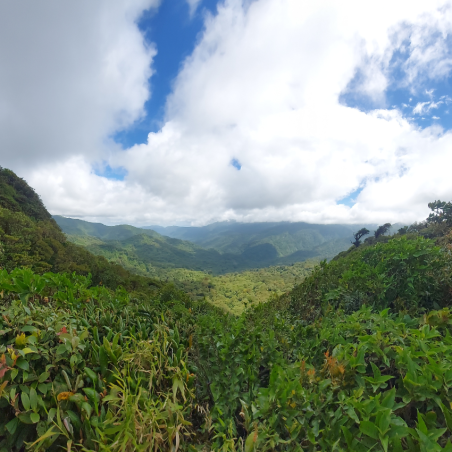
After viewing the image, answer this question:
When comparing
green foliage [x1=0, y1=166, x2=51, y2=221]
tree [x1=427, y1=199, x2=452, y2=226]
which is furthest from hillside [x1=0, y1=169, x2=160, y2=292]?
tree [x1=427, y1=199, x2=452, y2=226]

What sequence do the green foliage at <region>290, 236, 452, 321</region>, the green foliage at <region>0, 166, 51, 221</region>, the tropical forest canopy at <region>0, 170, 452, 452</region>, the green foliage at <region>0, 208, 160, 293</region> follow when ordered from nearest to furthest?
the tropical forest canopy at <region>0, 170, 452, 452</region>
the green foliage at <region>290, 236, 452, 321</region>
the green foliage at <region>0, 208, 160, 293</region>
the green foliage at <region>0, 166, 51, 221</region>

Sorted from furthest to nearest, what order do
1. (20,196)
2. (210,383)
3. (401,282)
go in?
1. (20,196)
2. (401,282)
3. (210,383)

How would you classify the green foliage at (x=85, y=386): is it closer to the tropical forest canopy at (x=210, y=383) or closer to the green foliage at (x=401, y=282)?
the tropical forest canopy at (x=210, y=383)

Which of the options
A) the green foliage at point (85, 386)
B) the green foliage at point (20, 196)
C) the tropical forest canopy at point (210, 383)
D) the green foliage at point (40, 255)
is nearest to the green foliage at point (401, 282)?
the tropical forest canopy at point (210, 383)

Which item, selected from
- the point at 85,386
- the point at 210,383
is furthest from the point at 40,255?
the point at 210,383

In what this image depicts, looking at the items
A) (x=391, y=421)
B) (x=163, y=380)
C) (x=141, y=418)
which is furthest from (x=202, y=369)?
(x=391, y=421)

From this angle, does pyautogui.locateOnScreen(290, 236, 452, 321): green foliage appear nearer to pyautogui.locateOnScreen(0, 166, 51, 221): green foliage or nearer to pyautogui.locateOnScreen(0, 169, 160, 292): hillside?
pyautogui.locateOnScreen(0, 169, 160, 292): hillside

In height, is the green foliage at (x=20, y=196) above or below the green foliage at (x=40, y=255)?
above

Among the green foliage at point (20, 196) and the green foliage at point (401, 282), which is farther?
the green foliage at point (20, 196)

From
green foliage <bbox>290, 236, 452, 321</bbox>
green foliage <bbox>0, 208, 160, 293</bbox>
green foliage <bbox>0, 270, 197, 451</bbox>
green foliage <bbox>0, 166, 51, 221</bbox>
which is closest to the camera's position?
green foliage <bbox>0, 270, 197, 451</bbox>

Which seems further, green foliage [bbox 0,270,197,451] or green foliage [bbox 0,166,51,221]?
green foliage [bbox 0,166,51,221]

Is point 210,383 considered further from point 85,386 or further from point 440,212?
point 440,212

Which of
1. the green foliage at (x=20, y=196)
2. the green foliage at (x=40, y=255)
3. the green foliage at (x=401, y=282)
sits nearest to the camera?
the green foliage at (x=401, y=282)

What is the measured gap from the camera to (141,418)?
166cm
